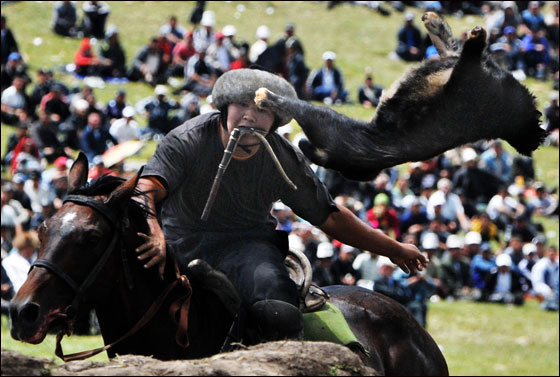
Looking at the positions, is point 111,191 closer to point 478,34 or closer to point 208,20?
point 478,34

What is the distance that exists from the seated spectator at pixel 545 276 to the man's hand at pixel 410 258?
44.9 feet

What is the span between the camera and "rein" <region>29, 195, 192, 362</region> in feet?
23.6

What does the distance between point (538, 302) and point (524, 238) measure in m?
2.06

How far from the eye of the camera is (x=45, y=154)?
2330 centimetres

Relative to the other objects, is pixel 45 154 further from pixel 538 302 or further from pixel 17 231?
pixel 538 302

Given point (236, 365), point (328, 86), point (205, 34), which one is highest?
point (236, 365)

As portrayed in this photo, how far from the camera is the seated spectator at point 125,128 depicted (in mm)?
23439

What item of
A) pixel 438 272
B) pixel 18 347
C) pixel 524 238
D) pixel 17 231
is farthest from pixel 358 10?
pixel 18 347

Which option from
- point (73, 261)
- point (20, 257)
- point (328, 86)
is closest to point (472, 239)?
point (328, 86)

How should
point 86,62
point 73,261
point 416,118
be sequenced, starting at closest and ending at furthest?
point 416,118 < point 73,261 < point 86,62

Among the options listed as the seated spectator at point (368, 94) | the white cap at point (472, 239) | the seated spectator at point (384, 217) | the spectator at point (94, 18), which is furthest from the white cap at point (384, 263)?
the spectator at point (94, 18)

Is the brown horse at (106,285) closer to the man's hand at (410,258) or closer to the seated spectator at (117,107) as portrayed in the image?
the man's hand at (410,258)

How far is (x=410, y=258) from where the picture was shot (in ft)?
28.3

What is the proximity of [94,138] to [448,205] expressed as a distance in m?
6.79
